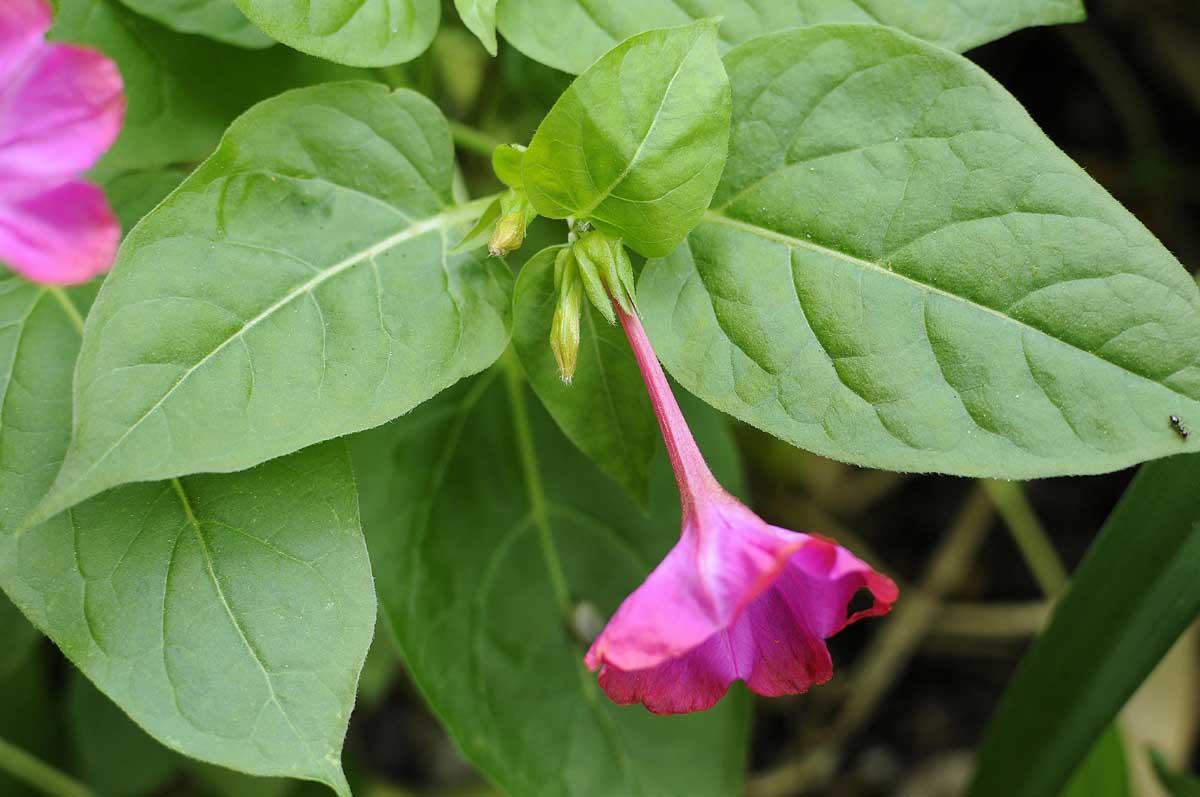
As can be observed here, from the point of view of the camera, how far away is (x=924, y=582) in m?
2.12

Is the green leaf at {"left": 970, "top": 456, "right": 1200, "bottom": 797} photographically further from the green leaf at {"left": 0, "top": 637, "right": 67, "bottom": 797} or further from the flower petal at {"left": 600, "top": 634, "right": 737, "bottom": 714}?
the green leaf at {"left": 0, "top": 637, "right": 67, "bottom": 797}

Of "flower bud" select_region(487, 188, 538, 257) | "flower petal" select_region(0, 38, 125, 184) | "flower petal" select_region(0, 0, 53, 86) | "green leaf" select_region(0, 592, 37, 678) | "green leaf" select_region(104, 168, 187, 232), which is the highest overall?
"flower petal" select_region(0, 0, 53, 86)

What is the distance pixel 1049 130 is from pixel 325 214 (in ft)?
5.19

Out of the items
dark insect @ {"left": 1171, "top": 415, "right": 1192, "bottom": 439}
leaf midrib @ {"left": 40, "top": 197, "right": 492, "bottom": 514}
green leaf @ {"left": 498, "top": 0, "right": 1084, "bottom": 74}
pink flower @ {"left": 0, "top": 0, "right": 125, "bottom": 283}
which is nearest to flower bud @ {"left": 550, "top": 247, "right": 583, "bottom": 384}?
leaf midrib @ {"left": 40, "top": 197, "right": 492, "bottom": 514}

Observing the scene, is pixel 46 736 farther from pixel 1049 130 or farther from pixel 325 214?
pixel 1049 130

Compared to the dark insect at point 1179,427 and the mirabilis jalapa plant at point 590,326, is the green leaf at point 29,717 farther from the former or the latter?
the dark insect at point 1179,427

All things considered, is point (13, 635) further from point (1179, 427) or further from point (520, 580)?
point (1179, 427)

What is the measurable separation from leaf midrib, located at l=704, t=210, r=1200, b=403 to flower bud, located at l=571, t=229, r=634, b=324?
124 millimetres

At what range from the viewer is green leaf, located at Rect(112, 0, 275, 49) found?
1.19 meters

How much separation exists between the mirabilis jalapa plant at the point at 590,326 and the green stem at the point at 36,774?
0.92 m

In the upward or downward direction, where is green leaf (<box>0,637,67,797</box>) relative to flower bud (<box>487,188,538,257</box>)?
downward

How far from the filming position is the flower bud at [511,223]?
1.07 m

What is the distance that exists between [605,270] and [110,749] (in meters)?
1.26

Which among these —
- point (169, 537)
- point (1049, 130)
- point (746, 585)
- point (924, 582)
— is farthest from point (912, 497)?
point (169, 537)
